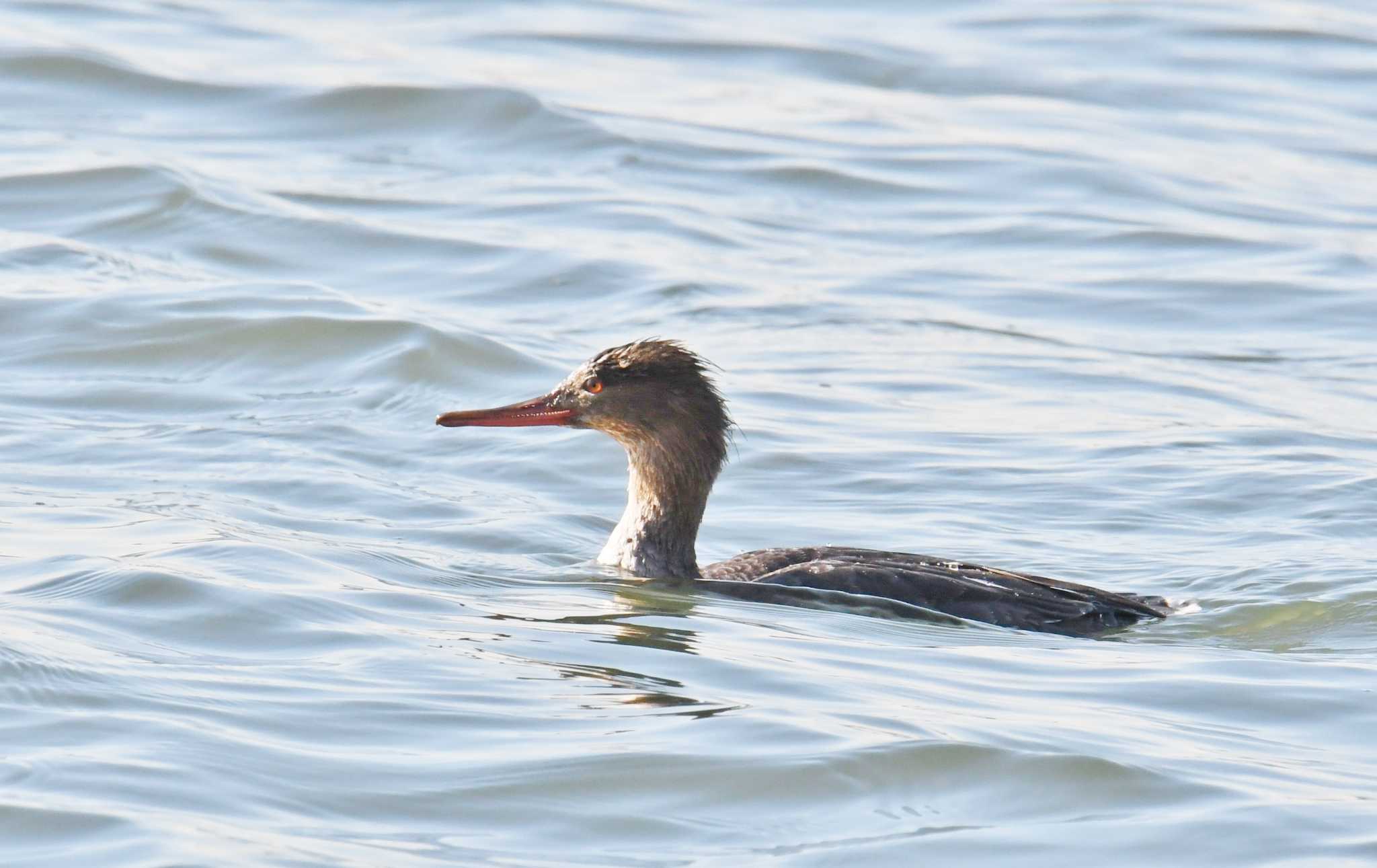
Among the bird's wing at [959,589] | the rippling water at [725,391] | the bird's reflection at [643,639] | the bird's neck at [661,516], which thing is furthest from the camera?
the bird's neck at [661,516]

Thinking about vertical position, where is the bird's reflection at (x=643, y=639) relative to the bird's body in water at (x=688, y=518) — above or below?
below

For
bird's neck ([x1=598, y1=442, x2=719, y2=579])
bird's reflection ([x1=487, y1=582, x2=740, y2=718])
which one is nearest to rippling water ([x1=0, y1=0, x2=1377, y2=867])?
bird's reflection ([x1=487, y1=582, x2=740, y2=718])

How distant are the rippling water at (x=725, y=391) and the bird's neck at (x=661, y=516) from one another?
0.28 meters

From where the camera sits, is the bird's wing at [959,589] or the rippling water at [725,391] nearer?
the rippling water at [725,391]

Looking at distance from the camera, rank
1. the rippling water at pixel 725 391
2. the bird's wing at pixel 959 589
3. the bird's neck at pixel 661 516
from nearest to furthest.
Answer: the rippling water at pixel 725 391
the bird's wing at pixel 959 589
the bird's neck at pixel 661 516

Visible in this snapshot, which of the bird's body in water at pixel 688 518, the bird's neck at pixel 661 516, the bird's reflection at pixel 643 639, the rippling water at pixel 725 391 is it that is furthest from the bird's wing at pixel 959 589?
the bird's neck at pixel 661 516

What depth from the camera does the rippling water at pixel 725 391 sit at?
223 inches

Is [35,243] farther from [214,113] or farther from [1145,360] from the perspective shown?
[1145,360]

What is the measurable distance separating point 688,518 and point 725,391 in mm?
2940

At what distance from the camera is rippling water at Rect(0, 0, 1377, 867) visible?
A: 566 centimetres

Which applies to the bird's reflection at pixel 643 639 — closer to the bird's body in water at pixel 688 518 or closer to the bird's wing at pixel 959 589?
the bird's body in water at pixel 688 518

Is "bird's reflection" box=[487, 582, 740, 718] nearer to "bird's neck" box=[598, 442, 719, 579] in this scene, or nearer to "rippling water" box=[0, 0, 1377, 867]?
"rippling water" box=[0, 0, 1377, 867]

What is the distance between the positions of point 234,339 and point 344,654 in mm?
5186

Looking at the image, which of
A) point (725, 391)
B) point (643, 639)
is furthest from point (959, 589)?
point (725, 391)
